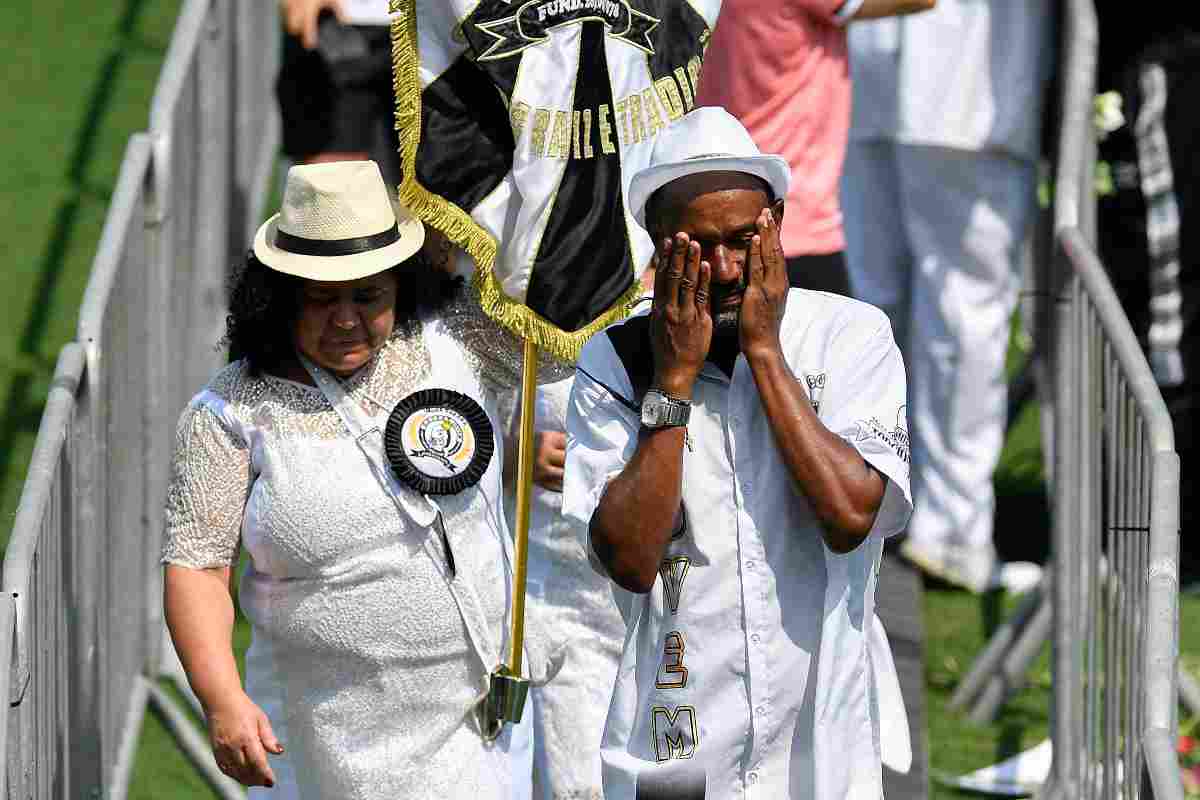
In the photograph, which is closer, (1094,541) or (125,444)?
(1094,541)

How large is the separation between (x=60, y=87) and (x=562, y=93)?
6362mm

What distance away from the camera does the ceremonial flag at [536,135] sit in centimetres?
491

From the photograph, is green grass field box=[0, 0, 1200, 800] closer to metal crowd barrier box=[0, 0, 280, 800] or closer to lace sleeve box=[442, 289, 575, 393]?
metal crowd barrier box=[0, 0, 280, 800]

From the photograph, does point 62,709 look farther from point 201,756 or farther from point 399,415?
point 201,756

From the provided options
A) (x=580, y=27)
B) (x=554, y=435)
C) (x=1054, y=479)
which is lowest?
(x=1054, y=479)

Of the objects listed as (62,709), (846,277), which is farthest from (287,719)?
(846,277)

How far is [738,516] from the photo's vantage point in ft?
12.9

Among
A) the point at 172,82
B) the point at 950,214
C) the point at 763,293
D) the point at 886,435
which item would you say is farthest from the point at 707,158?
the point at 950,214

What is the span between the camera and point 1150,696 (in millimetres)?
4227

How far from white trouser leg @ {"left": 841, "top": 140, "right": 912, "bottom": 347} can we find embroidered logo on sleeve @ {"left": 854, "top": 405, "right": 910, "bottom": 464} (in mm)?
3499

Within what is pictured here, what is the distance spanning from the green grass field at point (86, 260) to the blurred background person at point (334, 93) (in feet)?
4.95

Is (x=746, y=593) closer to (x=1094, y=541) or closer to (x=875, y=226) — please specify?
(x=1094, y=541)

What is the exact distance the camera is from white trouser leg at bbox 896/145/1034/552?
24.0 feet

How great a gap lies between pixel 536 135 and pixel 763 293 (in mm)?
1284
